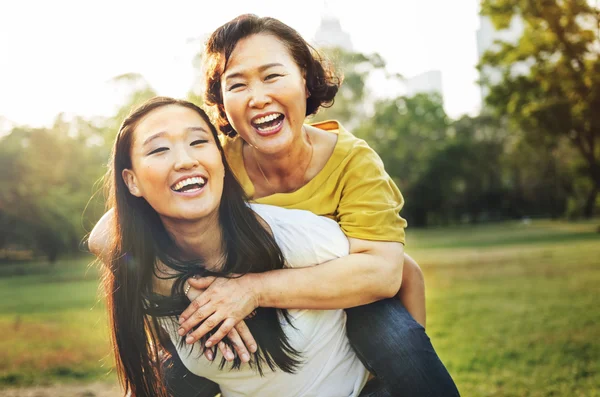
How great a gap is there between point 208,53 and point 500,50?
2130 centimetres

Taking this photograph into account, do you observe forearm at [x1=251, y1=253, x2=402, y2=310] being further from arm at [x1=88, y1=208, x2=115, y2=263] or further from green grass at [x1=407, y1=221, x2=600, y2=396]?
green grass at [x1=407, y1=221, x2=600, y2=396]

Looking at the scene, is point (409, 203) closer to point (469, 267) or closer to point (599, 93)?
point (599, 93)

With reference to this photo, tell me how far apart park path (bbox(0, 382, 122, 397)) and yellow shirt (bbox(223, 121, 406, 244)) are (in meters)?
3.91

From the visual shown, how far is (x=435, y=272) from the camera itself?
14.6m

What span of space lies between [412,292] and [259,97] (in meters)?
1.12

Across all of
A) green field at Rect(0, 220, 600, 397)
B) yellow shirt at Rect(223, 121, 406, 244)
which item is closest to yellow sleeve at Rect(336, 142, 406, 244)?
yellow shirt at Rect(223, 121, 406, 244)

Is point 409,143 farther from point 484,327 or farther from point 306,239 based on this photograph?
point 306,239

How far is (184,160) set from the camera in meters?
2.39

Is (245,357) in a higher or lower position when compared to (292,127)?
lower

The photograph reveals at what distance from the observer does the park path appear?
238 inches

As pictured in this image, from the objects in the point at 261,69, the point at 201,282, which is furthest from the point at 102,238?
the point at 261,69

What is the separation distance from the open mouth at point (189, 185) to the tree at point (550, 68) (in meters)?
19.2

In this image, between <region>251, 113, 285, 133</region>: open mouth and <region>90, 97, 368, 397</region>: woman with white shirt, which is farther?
<region>251, 113, 285, 133</region>: open mouth

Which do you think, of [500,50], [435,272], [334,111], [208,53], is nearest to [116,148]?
[208,53]
